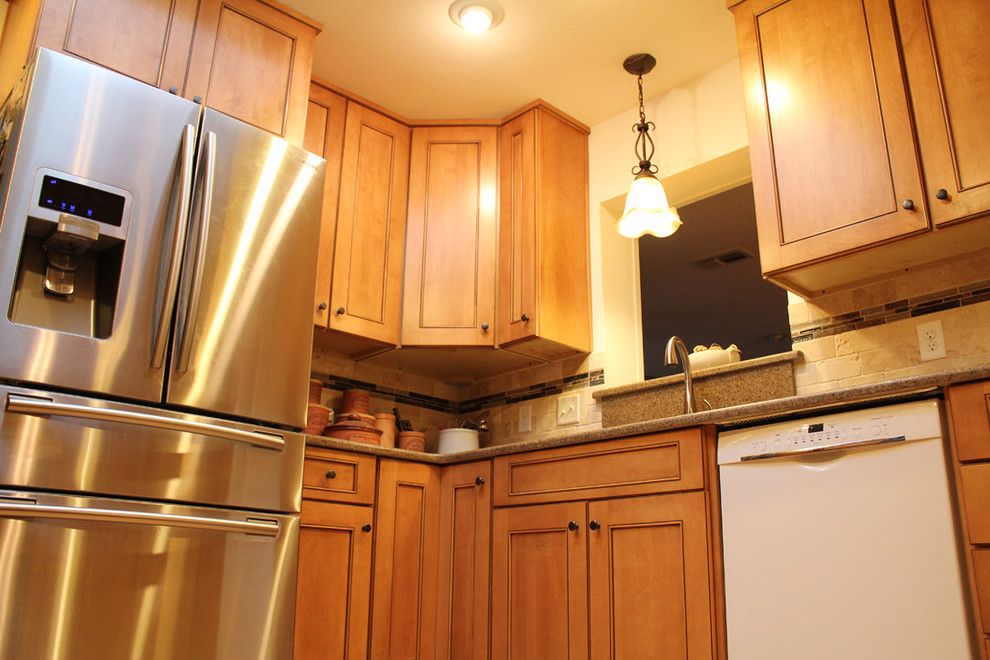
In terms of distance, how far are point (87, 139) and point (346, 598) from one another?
4.84 feet

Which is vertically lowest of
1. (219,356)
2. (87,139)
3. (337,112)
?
(219,356)

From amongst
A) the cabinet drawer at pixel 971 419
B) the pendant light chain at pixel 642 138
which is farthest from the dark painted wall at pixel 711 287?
the cabinet drawer at pixel 971 419

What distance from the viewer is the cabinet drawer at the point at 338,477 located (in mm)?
2475

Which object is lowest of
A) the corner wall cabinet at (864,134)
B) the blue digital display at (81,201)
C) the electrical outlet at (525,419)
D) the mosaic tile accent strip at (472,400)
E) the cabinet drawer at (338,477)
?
the cabinet drawer at (338,477)

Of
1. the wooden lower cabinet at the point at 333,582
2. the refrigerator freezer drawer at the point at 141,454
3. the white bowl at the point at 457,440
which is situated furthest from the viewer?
the white bowl at the point at 457,440

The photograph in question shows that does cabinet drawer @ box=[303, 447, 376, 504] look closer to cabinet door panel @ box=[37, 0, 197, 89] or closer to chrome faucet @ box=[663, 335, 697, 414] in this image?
chrome faucet @ box=[663, 335, 697, 414]

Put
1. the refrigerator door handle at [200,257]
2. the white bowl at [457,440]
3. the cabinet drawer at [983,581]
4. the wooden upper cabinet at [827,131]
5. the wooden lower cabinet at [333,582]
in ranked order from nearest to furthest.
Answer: the cabinet drawer at [983,581] → the refrigerator door handle at [200,257] → the wooden upper cabinet at [827,131] → the wooden lower cabinet at [333,582] → the white bowl at [457,440]

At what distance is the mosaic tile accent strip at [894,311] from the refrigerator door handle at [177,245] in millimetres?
1860

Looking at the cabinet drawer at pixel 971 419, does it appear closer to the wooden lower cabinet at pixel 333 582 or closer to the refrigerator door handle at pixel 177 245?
the wooden lower cabinet at pixel 333 582

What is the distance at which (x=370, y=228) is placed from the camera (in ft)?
10.5

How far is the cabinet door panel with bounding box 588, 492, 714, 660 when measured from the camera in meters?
2.01

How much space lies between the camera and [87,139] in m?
1.96

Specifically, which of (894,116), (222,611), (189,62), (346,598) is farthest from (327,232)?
(894,116)

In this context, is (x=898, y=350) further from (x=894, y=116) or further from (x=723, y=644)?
(x=723, y=644)
